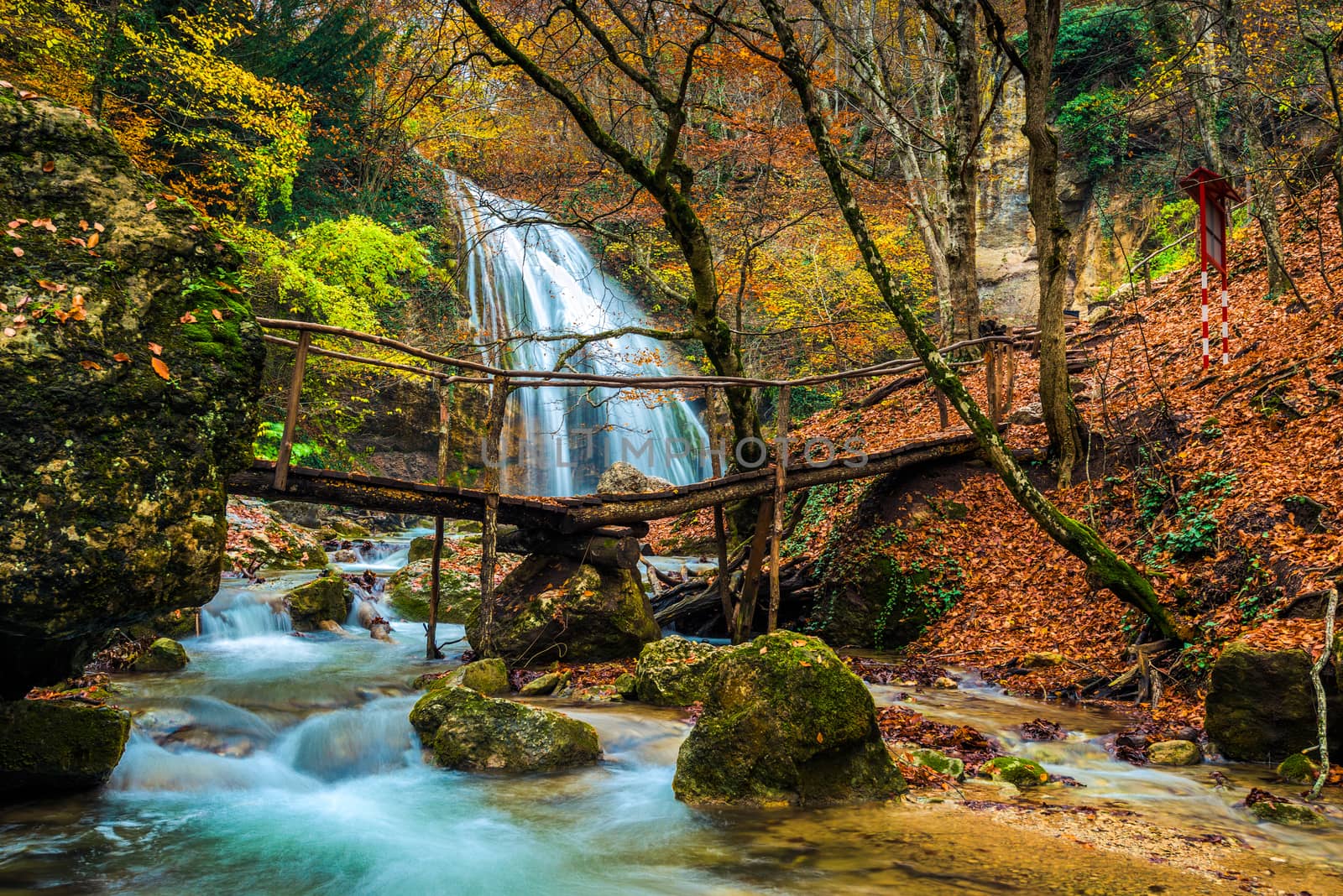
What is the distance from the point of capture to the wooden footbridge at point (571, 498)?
736 cm

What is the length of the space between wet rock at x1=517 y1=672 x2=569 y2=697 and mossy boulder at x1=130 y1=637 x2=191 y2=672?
3.51m

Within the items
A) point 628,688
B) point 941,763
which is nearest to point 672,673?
point 628,688

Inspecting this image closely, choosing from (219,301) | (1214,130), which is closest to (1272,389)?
(1214,130)

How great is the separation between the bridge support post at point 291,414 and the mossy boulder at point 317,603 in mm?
3880

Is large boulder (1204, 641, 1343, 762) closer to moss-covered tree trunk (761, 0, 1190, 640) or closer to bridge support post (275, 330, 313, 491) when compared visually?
moss-covered tree trunk (761, 0, 1190, 640)

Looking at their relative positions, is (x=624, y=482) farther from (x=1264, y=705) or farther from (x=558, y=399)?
(x=1264, y=705)

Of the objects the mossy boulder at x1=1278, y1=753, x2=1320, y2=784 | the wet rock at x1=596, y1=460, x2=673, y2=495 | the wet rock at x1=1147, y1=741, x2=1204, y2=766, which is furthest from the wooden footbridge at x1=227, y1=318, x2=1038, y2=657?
the wet rock at x1=596, y1=460, x2=673, y2=495

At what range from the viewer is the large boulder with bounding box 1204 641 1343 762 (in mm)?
5184

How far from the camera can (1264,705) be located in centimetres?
538

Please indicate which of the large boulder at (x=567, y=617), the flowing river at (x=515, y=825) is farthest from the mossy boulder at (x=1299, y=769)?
the large boulder at (x=567, y=617)

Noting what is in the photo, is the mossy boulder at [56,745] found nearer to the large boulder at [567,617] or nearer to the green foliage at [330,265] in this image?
the large boulder at [567,617]

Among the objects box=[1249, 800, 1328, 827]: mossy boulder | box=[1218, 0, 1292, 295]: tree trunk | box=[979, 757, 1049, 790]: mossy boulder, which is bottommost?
box=[979, 757, 1049, 790]: mossy boulder

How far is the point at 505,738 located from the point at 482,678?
1.58 m

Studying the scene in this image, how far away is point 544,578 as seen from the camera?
9500mm
